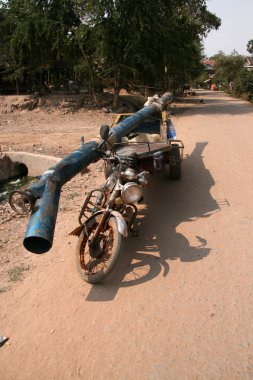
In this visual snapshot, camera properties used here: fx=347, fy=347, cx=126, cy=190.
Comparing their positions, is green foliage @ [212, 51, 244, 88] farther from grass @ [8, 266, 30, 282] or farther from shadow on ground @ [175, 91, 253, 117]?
grass @ [8, 266, 30, 282]

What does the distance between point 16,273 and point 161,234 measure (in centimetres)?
201

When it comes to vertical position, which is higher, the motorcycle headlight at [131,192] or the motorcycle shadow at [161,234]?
the motorcycle headlight at [131,192]

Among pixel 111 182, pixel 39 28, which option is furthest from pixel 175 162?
pixel 39 28

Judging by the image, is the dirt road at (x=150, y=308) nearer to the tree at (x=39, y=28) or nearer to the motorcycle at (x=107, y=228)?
the motorcycle at (x=107, y=228)

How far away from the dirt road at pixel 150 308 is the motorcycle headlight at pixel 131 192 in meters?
0.79

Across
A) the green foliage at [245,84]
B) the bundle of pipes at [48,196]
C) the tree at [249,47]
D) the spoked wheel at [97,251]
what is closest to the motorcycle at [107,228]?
the spoked wheel at [97,251]

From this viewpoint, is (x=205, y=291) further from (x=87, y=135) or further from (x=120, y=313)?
(x=87, y=135)

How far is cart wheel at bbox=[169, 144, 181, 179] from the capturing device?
6719 millimetres

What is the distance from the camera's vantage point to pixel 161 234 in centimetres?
494

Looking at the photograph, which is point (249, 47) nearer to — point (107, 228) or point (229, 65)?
point (229, 65)

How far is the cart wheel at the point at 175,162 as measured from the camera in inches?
265

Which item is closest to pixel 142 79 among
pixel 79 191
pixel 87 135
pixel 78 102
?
pixel 78 102

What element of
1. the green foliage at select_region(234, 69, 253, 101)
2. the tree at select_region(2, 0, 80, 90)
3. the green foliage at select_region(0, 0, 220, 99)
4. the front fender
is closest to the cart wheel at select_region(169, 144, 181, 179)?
the front fender

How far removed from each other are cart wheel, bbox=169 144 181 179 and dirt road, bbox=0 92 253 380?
138 cm
